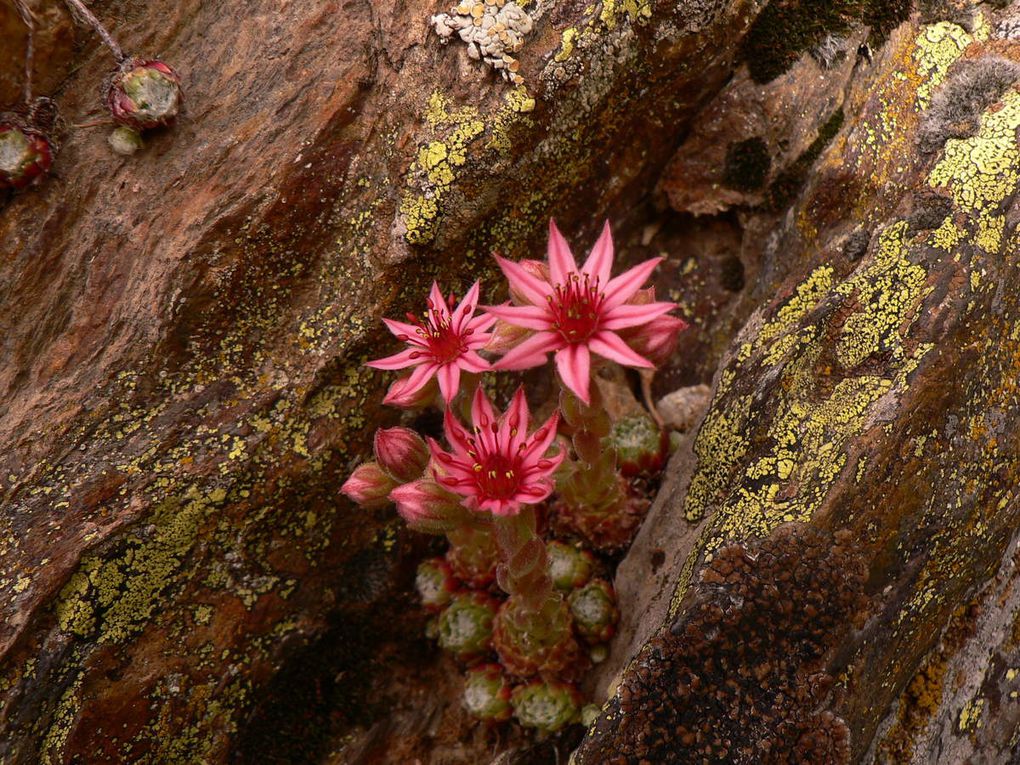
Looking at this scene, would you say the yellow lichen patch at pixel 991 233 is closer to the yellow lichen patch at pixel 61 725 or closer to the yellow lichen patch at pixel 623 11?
the yellow lichen patch at pixel 623 11

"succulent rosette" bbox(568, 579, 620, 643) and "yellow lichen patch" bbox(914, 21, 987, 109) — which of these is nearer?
"yellow lichen patch" bbox(914, 21, 987, 109)

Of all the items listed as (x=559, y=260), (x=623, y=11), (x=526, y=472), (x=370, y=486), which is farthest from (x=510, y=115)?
(x=370, y=486)

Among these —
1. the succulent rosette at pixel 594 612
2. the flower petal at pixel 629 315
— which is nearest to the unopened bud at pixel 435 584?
the succulent rosette at pixel 594 612

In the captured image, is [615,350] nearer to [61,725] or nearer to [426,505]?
[426,505]

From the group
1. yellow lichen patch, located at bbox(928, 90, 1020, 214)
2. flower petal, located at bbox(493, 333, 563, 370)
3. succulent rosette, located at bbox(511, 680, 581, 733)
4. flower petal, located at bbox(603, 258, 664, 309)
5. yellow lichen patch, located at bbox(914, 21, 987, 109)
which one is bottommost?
succulent rosette, located at bbox(511, 680, 581, 733)

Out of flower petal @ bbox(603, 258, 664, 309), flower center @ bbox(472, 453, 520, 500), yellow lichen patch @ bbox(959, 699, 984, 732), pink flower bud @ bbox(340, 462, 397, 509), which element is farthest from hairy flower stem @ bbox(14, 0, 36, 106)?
yellow lichen patch @ bbox(959, 699, 984, 732)

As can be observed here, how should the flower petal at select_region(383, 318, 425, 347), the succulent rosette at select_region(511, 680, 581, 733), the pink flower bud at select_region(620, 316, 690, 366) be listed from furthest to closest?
1. the succulent rosette at select_region(511, 680, 581, 733)
2. the flower petal at select_region(383, 318, 425, 347)
3. the pink flower bud at select_region(620, 316, 690, 366)

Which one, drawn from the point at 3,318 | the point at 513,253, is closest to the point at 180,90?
the point at 3,318

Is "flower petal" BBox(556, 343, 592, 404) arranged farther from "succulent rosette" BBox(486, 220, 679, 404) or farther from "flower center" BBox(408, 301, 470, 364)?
"flower center" BBox(408, 301, 470, 364)
